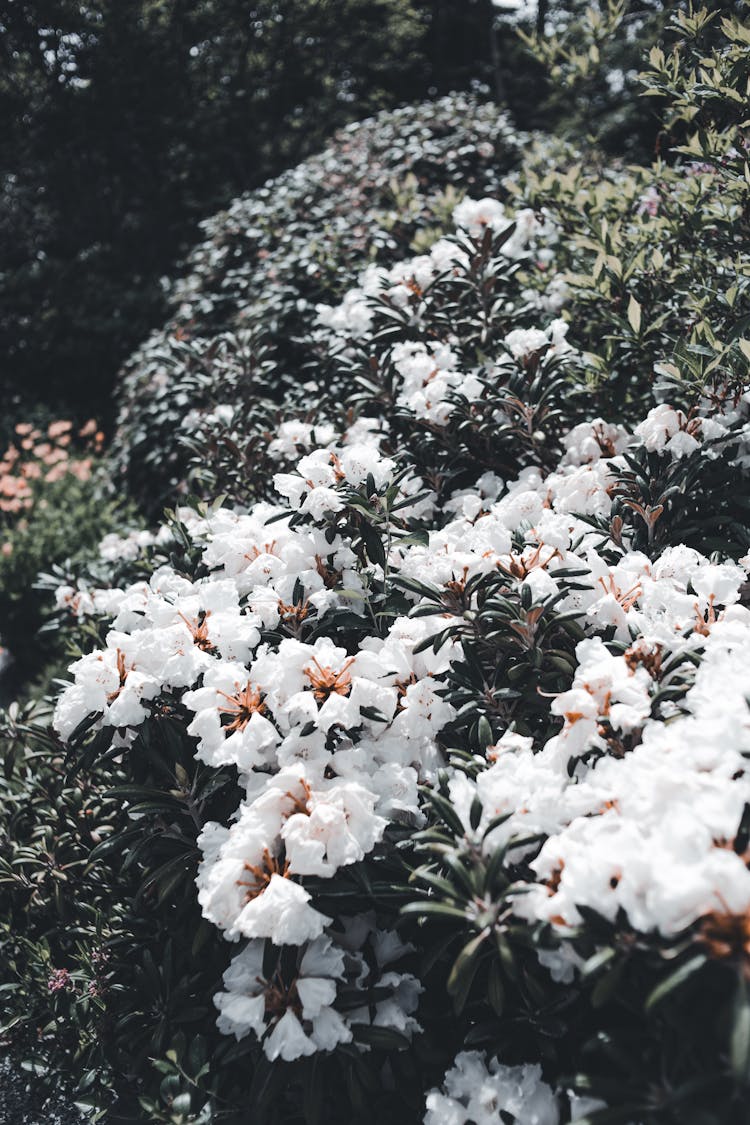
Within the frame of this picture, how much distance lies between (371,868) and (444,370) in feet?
5.35

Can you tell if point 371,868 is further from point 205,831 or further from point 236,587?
point 236,587

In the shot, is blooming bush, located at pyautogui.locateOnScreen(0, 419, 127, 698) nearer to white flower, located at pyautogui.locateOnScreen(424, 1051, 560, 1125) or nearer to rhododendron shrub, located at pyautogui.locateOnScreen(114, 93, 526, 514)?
rhododendron shrub, located at pyautogui.locateOnScreen(114, 93, 526, 514)

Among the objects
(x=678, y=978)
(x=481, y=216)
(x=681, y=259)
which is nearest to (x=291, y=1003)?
(x=678, y=978)

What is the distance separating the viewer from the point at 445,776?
1.56 meters

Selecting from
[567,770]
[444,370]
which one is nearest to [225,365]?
[444,370]

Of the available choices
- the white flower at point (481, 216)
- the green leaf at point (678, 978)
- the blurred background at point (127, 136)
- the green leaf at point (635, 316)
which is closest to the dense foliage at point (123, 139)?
the blurred background at point (127, 136)

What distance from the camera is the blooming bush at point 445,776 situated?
1.18 meters

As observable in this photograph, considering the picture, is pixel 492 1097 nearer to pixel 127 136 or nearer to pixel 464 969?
pixel 464 969

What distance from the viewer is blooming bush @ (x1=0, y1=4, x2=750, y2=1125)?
118 centimetres

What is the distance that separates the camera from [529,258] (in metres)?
3.03

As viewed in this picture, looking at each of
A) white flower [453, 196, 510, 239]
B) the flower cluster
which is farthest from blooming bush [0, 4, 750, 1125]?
the flower cluster

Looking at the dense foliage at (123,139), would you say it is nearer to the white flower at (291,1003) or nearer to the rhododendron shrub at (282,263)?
the rhododendron shrub at (282,263)

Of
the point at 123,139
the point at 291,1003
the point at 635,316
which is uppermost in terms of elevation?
the point at 123,139

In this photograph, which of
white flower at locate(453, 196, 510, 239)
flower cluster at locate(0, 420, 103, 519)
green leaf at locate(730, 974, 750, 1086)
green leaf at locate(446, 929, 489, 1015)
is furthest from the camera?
flower cluster at locate(0, 420, 103, 519)
